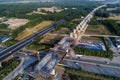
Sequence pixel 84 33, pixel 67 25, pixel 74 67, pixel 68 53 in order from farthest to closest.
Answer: pixel 67 25 < pixel 84 33 < pixel 68 53 < pixel 74 67

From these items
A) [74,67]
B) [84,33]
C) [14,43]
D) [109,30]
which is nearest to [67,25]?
[84,33]

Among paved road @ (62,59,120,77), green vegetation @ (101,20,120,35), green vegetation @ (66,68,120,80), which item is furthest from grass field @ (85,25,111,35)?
green vegetation @ (66,68,120,80)

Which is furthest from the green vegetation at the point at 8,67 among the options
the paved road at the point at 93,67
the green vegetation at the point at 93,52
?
the green vegetation at the point at 93,52

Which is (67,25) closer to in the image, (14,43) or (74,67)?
(14,43)

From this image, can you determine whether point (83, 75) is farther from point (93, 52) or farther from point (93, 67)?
point (93, 52)

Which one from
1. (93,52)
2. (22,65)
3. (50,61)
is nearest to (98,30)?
(93,52)

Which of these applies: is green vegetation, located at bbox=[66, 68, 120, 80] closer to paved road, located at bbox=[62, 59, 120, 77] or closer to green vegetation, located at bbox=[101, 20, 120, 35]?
paved road, located at bbox=[62, 59, 120, 77]

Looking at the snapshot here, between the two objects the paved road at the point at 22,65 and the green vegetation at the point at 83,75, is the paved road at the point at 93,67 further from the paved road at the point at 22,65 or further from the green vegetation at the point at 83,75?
the paved road at the point at 22,65
